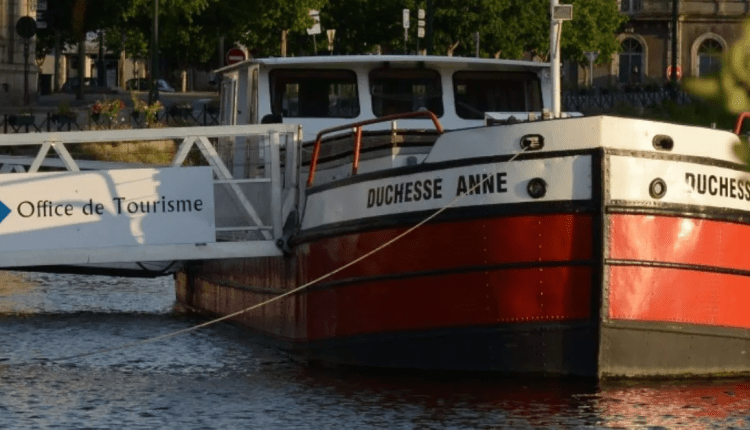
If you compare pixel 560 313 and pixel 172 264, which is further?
pixel 172 264

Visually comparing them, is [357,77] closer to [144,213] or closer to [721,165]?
[144,213]

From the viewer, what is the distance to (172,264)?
52.9 feet

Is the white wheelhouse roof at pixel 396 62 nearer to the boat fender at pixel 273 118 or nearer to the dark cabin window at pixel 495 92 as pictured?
A: the dark cabin window at pixel 495 92

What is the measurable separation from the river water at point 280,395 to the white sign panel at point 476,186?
114 cm

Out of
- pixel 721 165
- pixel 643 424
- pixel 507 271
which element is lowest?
pixel 643 424

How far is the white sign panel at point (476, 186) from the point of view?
9.92 metres

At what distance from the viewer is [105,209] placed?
11984 mm

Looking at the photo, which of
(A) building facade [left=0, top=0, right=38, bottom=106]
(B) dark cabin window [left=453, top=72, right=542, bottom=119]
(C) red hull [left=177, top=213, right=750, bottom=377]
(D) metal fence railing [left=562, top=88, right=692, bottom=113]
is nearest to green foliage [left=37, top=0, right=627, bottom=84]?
(A) building facade [left=0, top=0, right=38, bottom=106]

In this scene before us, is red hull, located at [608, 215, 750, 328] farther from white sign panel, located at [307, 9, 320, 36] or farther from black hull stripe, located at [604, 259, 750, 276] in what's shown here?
white sign panel, located at [307, 9, 320, 36]

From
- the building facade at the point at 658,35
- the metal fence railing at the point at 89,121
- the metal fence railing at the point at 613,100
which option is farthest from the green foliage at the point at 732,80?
the building facade at the point at 658,35

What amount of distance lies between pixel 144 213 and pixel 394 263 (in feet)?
7.74

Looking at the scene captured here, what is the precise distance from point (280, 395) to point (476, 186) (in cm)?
173

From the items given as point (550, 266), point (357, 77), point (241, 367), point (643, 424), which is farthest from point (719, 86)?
point (357, 77)

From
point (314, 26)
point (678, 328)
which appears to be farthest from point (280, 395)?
point (314, 26)
